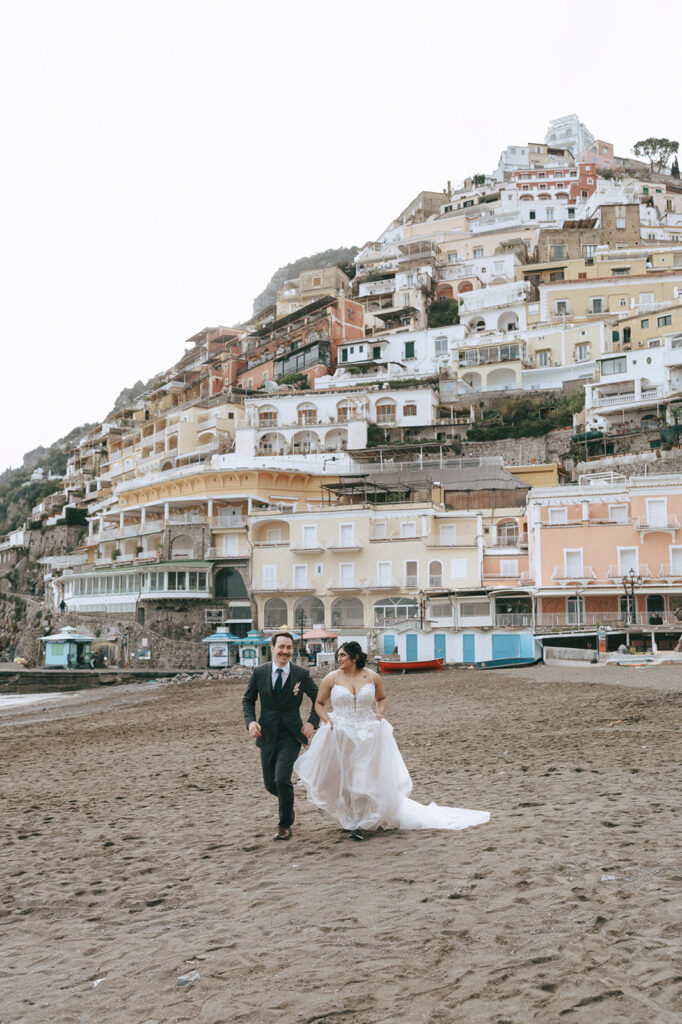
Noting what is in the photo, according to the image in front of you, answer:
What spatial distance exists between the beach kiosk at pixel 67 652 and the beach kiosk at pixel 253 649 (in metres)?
9.32

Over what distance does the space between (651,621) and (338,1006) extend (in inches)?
1297

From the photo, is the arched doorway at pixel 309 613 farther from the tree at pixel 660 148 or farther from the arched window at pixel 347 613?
the tree at pixel 660 148

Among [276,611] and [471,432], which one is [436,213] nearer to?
[471,432]

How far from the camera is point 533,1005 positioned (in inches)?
133

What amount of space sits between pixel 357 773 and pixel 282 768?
59 cm

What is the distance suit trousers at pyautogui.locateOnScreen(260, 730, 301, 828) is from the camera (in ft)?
20.9

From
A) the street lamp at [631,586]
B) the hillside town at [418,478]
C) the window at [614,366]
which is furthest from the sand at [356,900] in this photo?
the window at [614,366]

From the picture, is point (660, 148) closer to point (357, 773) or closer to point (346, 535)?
point (346, 535)

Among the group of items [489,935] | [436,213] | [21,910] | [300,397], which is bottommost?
[21,910]

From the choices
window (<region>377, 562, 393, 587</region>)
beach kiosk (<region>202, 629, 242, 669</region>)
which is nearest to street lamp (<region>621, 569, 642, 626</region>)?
window (<region>377, 562, 393, 587</region>)

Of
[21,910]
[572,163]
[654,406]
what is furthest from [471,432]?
[572,163]

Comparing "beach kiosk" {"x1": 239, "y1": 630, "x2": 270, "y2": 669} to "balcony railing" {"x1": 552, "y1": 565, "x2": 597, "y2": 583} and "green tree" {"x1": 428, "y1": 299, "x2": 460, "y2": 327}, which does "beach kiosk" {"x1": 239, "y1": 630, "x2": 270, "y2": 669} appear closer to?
"balcony railing" {"x1": 552, "y1": 565, "x2": 597, "y2": 583}

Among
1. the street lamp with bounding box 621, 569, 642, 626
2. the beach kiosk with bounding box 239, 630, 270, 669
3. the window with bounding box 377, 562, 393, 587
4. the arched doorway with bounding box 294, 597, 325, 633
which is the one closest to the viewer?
the street lamp with bounding box 621, 569, 642, 626

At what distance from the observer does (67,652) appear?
43.3 metres
